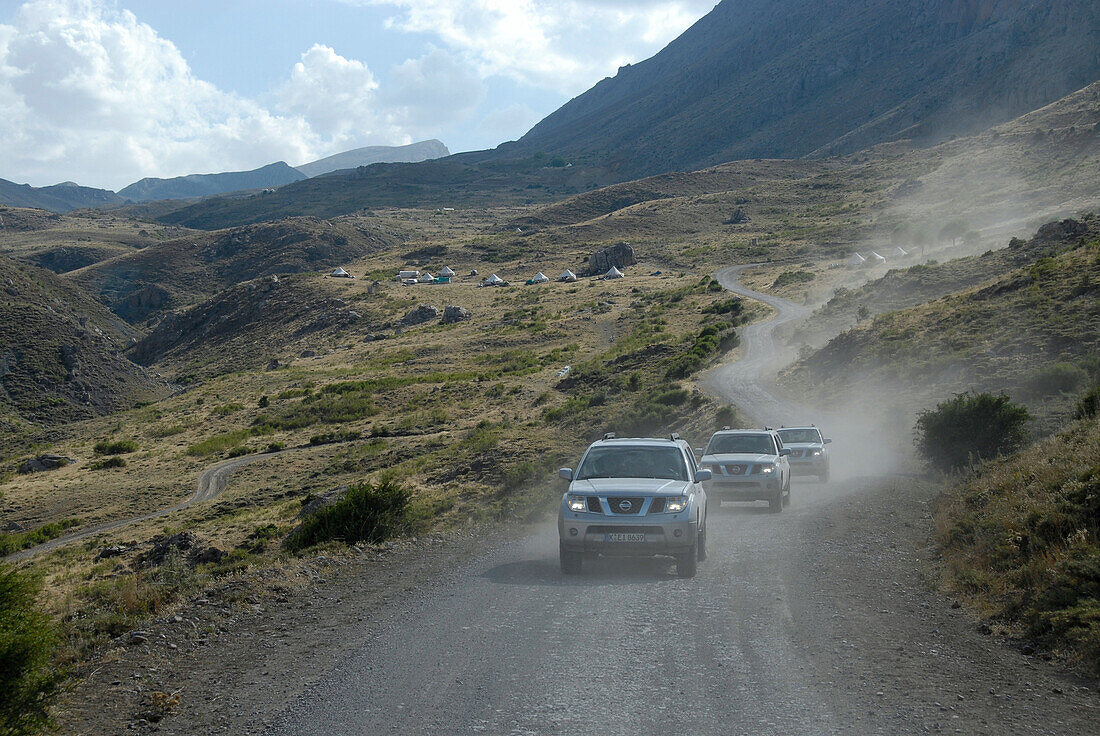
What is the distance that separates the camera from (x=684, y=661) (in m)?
7.00

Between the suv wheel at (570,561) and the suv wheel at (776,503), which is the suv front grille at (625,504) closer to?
the suv wheel at (570,561)

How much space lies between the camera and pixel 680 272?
348ft

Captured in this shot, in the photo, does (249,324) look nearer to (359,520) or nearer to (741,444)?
(741,444)

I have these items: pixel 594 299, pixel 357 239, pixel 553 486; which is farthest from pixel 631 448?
pixel 357 239

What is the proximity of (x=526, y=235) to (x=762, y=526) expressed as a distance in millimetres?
132191

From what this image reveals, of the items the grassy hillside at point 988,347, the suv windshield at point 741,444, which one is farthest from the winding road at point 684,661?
the grassy hillside at point 988,347

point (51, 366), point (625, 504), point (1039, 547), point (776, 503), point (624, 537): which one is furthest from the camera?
point (51, 366)

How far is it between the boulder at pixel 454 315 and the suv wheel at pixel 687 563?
76488mm

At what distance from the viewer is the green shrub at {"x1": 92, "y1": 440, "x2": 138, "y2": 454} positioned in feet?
164

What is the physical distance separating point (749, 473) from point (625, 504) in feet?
24.4

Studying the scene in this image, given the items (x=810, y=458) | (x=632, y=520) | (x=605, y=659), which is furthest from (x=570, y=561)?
(x=810, y=458)

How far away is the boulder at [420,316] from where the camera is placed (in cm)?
8925

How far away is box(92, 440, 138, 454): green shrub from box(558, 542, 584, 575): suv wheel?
46912 mm

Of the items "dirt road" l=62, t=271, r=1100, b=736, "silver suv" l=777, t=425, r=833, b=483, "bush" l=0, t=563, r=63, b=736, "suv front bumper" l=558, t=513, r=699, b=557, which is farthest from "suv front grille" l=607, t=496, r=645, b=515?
"silver suv" l=777, t=425, r=833, b=483
